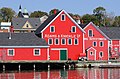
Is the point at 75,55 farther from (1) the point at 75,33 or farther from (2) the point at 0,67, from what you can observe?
(2) the point at 0,67

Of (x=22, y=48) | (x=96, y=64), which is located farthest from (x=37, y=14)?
(x=96, y=64)

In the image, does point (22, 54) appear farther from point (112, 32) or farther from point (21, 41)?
point (112, 32)

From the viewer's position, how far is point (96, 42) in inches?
3049

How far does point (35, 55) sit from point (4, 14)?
93164 millimetres

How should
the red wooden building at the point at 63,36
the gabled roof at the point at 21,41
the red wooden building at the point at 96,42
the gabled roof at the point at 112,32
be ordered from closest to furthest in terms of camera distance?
the gabled roof at the point at 21,41 → the red wooden building at the point at 63,36 → the red wooden building at the point at 96,42 → the gabled roof at the point at 112,32

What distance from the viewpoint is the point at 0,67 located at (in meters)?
65.5

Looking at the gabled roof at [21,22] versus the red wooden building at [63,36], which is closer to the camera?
the red wooden building at [63,36]

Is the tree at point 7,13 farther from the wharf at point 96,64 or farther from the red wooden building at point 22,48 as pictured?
the wharf at point 96,64

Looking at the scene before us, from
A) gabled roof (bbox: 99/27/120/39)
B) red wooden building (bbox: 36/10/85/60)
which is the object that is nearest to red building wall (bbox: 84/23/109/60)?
red wooden building (bbox: 36/10/85/60)

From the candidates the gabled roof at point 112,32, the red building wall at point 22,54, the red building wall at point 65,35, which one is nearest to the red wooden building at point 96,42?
the red building wall at point 65,35

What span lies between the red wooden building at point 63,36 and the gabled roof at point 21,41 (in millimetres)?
2552

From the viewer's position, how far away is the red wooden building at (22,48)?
6800 cm

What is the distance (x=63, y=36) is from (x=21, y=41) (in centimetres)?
826

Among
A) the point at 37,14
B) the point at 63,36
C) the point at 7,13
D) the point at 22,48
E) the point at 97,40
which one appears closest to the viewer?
the point at 22,48
